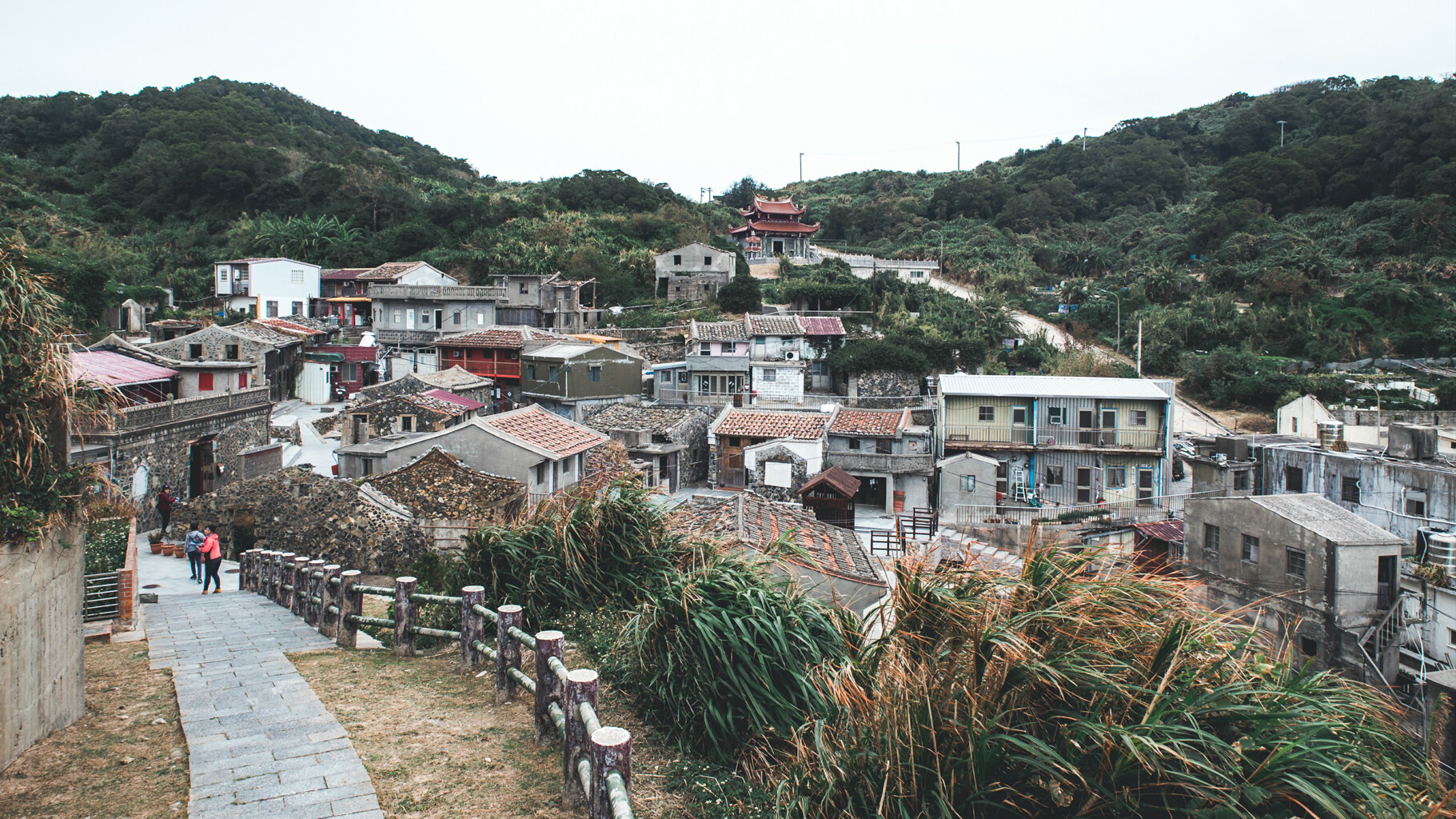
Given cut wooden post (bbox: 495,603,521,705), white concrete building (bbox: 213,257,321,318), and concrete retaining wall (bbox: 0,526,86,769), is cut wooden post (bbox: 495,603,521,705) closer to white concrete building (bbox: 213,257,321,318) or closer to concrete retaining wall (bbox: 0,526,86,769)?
concrete retaining wall (bbox: 0,526,86,769)

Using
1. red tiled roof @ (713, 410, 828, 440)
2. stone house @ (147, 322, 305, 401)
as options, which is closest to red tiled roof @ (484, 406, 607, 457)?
red tiled roof @ (713, 410, 828, 440)

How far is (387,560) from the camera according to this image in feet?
60.8

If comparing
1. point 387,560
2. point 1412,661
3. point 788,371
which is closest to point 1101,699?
point 387,560

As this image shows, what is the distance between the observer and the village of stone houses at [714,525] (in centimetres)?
411

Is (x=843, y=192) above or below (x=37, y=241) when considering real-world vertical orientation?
above

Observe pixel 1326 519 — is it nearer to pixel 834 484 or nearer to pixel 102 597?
pixel 834 484

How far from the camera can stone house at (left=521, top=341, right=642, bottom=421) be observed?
35.7 metres

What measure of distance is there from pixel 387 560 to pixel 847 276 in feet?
133

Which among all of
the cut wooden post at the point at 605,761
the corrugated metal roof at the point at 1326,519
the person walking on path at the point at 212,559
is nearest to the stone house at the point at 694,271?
the corrugated metal roof at the point at 1326,519

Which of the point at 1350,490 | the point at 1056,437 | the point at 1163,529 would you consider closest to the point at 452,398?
the point at 1056,437

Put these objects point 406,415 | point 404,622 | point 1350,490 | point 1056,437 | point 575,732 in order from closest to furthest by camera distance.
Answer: point 575,732
point 404,622
point 1350,490
point 406,415
point 1056,437

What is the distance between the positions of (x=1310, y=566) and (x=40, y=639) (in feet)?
69.3

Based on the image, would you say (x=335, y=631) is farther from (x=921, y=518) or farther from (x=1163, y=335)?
(x=1163, y=335)

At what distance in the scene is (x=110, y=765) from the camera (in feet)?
19.3
